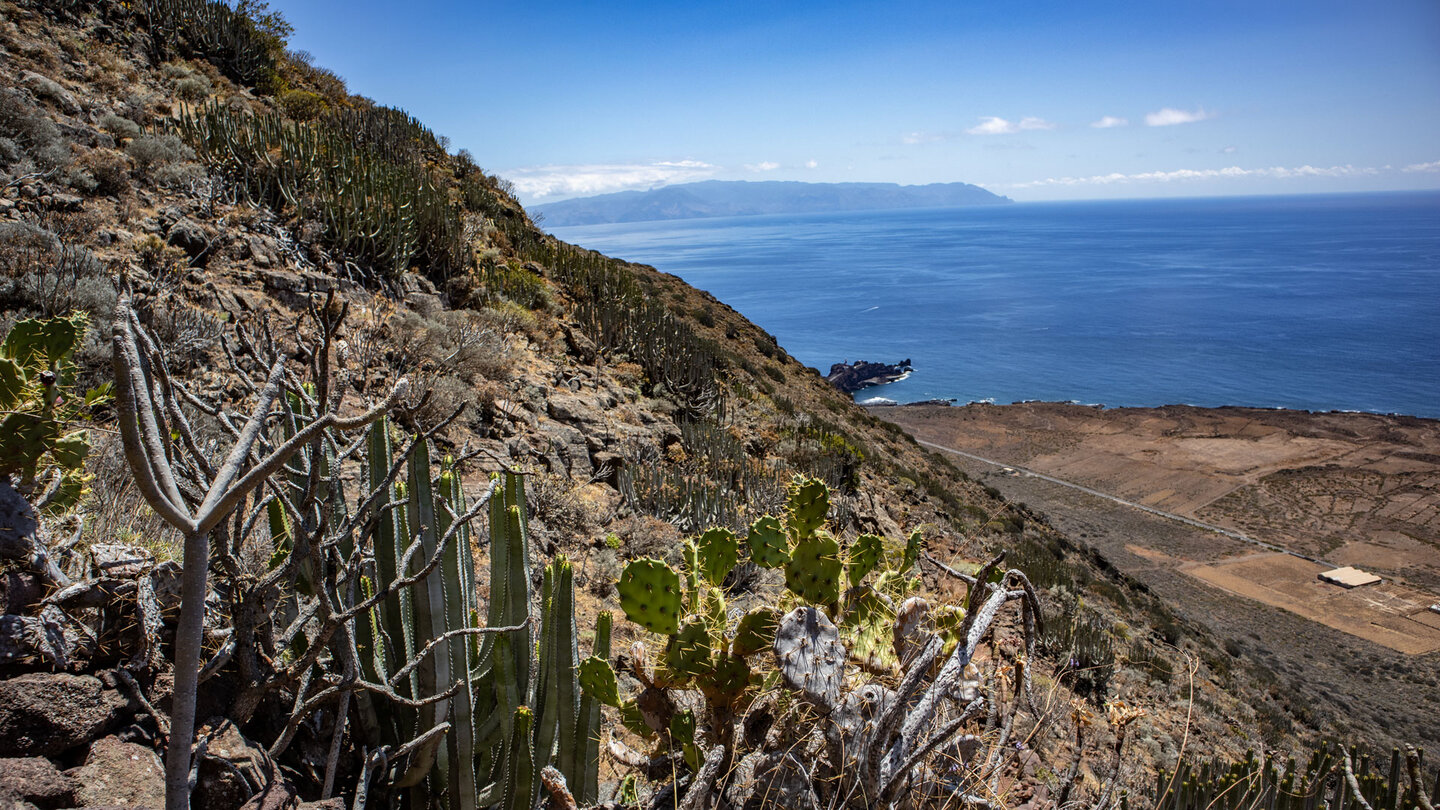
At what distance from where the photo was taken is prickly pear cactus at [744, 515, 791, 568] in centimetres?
286

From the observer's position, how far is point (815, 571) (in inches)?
115

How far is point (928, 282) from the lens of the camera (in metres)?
121

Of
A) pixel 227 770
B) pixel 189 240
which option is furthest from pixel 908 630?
pixel 189 240

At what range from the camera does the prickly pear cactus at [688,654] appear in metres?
2.59

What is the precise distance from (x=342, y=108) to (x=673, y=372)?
9.65 metres

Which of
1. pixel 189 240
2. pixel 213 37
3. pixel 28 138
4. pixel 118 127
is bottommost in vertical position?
pixel 189 240

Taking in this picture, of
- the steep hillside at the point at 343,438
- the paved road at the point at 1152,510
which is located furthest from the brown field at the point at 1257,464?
the steep hillside at the point at 343,438

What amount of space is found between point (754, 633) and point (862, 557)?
2.32 ft

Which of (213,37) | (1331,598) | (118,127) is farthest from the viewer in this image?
(1331,598)

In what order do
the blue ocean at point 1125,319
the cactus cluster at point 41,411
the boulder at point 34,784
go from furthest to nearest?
the blue ocean at point 1125,319 → the cactus cluster at point 41,411 → the boulder at point 34,784

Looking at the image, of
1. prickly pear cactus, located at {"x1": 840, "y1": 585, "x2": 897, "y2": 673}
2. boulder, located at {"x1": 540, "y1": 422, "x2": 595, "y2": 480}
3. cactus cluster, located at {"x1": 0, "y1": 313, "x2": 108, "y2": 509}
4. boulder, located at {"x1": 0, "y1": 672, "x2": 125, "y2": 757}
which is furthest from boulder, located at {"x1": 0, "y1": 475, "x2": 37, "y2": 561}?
boulder, located at {"x1": 540, "y1": 422, "x2": 595, "y2": 480}

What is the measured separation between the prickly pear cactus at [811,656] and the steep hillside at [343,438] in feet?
0.87

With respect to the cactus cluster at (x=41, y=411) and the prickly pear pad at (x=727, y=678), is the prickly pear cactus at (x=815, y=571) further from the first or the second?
the cactus cluster at (x=41, y=411)

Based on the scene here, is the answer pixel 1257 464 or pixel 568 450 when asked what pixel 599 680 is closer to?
pixel 568 450
